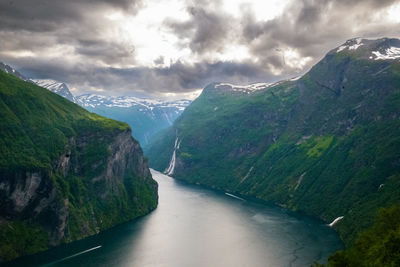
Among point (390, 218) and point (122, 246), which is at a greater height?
point (390, 218)

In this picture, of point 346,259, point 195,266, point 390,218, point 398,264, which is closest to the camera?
point 398,264

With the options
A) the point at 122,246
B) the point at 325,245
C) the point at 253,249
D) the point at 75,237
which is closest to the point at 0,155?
the point at 75,237

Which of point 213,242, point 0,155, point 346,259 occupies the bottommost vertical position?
point 213,242

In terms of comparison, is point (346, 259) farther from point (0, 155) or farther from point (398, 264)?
point (0, 155)

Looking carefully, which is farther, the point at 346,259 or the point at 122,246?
the point at 122,246

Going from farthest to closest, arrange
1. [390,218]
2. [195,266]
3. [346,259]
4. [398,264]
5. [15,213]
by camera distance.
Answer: [15,213] < [195,266] < [390,218] < [346,259] < [398,264]

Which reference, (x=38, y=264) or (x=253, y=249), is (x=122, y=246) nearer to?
(x=38, y=264)

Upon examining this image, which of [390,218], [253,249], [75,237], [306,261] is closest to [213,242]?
[253,249]
